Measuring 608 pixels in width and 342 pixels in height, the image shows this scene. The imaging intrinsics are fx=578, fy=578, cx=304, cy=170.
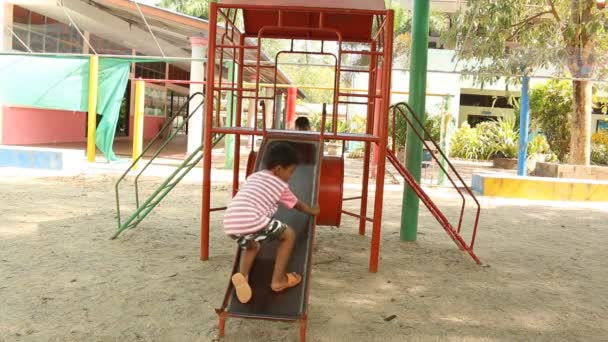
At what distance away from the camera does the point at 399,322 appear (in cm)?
377

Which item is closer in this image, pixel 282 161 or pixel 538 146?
pixel 282 161

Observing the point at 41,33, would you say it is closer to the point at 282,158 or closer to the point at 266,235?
the point at 282,158

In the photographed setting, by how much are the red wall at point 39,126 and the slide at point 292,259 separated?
12.1 m

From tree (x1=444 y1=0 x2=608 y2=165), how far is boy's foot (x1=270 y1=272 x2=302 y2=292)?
997 centimetres

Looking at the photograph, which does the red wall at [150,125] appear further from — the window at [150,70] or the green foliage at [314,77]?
the green foliage at [314,77]

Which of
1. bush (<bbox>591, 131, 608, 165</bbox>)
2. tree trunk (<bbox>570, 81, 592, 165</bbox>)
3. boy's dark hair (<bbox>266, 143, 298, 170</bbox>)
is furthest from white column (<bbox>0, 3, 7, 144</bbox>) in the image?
bush (<bbox>591, 131, 608, 165</bbox>)

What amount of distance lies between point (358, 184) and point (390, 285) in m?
7.07

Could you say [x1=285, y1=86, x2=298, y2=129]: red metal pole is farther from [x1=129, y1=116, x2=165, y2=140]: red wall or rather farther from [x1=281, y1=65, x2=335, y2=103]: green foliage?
[x1=281, y1=65, x2=335, y2=103]: green foliage

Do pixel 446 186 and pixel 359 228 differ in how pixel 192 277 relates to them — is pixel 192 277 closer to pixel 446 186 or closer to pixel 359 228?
pixel 359 228

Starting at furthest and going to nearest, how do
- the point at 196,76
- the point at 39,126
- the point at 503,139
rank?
the point at 503,139, the point at 39,126, the point at 196,76

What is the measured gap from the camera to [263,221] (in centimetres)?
350

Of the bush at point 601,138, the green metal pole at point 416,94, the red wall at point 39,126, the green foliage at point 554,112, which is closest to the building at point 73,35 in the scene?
the red wall at point 39,126

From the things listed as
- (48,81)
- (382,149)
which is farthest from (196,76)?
(382,149)

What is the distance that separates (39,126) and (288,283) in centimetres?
1496
